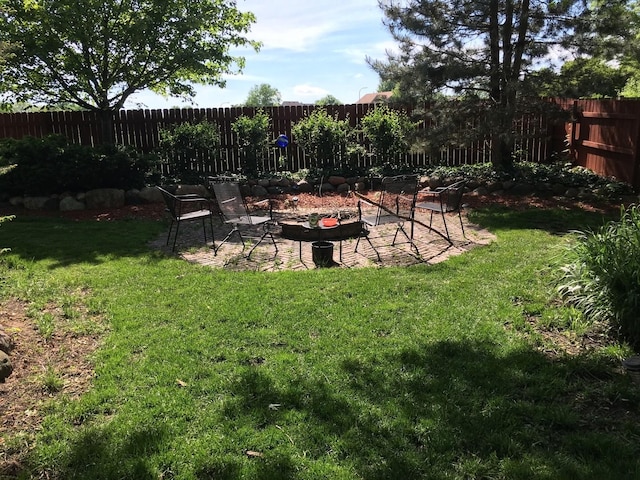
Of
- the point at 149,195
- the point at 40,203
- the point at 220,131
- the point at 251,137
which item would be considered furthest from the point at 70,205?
the point at 220,131

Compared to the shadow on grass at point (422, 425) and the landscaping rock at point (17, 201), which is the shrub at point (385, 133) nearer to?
the landscaping rock at point (17, 201)

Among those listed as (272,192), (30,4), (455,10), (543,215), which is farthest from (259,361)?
(30,4)

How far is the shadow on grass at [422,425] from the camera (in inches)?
A: 86.3

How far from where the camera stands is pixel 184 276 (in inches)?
193

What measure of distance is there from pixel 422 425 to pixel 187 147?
959 centimetres

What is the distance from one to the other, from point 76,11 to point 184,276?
6633 millimetres

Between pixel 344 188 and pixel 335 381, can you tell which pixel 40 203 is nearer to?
pixel 344 188

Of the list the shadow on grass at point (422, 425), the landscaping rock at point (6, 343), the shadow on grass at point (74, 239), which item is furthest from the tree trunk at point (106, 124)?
the shadow on grass at point (422, 425)

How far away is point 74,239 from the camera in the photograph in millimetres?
6496

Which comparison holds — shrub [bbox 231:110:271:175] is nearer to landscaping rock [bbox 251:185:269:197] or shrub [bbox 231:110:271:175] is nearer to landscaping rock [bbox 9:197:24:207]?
landscaping rock [bbox 251:185:269:197]

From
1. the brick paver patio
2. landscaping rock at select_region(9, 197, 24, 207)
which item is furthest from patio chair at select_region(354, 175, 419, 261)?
landscaping rock at select_region(9, 197, 24, 207)

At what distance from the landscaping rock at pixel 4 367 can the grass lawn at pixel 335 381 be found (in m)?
0.40

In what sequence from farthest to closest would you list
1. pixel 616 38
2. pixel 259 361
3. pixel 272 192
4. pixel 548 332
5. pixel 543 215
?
pixel 272 192 → pixel 616 38 → pixel 543 215 → pixel 548 332 → pixel 259 361

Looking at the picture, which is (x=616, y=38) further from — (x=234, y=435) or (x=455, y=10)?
(x=234, y=435)
